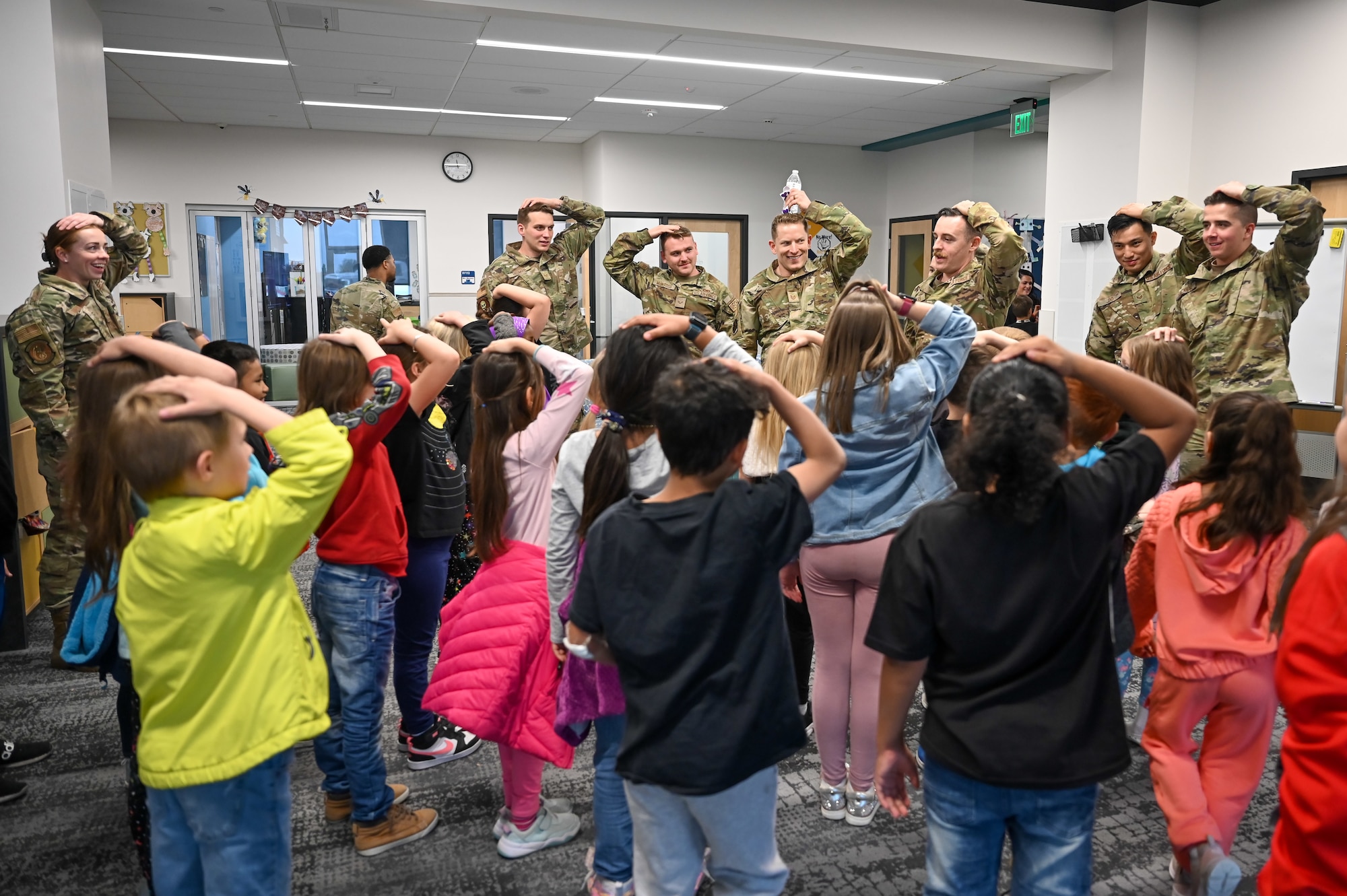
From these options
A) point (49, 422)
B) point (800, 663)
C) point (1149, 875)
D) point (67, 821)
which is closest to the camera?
point (1149, 875)

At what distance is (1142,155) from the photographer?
619 cm

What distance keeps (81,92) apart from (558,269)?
2676 mm

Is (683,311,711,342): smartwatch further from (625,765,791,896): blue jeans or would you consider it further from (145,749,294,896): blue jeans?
(145,749,294,896): blue jeans

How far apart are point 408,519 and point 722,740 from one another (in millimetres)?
1322

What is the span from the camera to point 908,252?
36.1 feet

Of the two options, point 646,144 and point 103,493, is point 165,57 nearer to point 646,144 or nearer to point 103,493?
Answer: point 646,144

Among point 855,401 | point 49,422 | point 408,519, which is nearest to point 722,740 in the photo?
point 855,401

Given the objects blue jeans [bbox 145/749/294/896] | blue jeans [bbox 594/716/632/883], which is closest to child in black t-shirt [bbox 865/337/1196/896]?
blue jeans [bbox 594/716/632/883]

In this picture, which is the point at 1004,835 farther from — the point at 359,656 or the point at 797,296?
the point at 797,296

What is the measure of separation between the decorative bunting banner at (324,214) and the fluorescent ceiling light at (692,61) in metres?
4.38

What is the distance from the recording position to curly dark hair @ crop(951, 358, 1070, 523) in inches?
49.4

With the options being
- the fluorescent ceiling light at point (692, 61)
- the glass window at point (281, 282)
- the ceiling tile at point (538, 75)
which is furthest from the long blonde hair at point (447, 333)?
the glass window at point (281, 282)

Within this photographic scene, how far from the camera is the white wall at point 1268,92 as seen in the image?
17.7 ft

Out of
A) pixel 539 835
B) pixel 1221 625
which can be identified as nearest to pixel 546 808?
pixel 539 835
